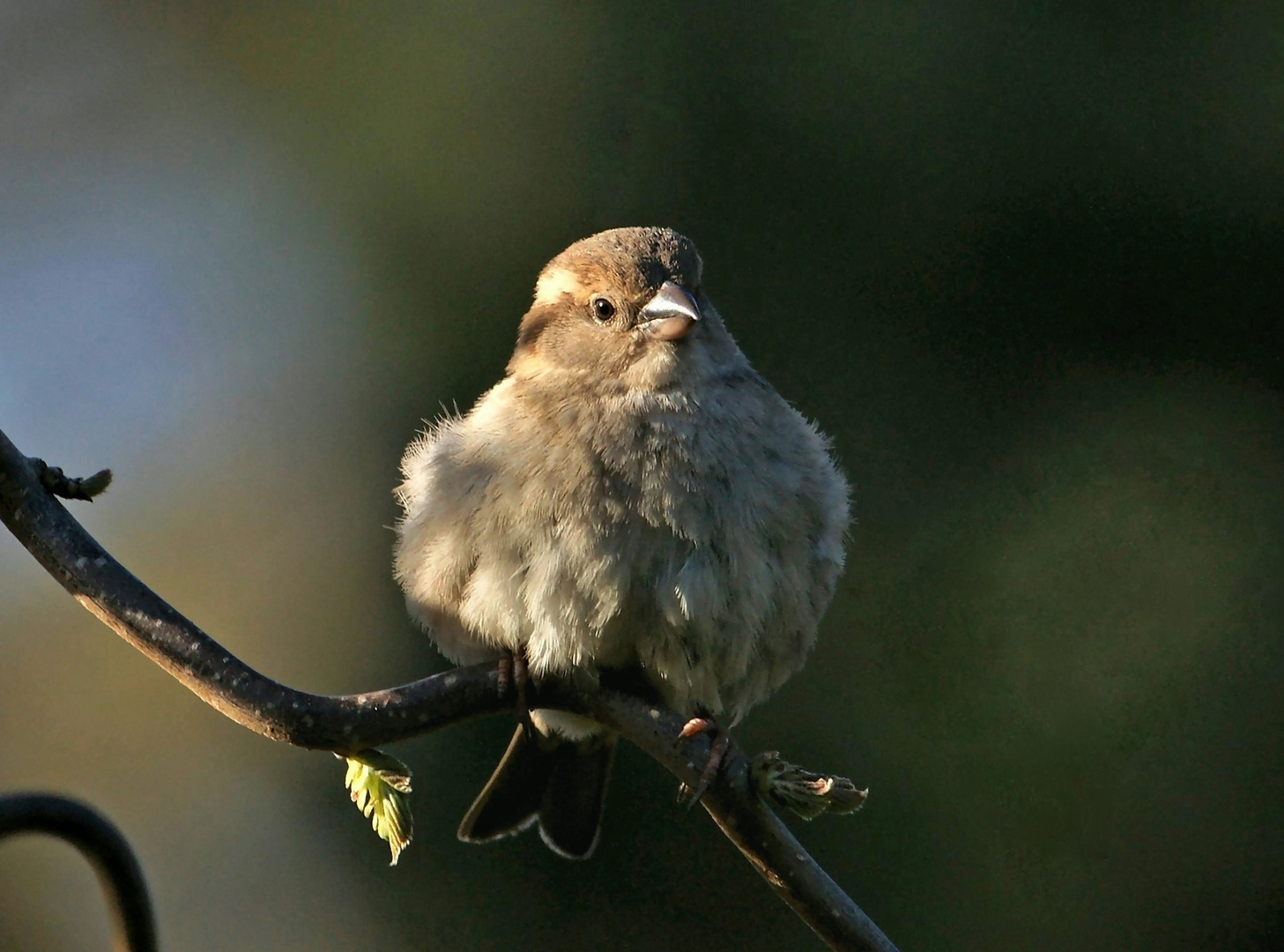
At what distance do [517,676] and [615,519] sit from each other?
1.14ft

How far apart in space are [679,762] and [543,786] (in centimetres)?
103

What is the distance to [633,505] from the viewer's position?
2.44 m

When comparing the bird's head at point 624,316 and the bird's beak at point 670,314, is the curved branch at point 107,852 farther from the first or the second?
the bird's beak at point 670,314

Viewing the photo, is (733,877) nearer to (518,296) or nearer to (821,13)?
(518,296)

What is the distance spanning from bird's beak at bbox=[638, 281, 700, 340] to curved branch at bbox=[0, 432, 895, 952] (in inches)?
43.0

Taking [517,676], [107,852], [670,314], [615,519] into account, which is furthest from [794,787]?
[670,314]

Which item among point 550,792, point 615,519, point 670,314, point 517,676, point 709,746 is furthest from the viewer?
point 550,792

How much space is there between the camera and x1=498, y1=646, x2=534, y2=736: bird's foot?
6.89 ft

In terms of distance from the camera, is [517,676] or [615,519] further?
[615,519]

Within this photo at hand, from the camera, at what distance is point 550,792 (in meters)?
2.91

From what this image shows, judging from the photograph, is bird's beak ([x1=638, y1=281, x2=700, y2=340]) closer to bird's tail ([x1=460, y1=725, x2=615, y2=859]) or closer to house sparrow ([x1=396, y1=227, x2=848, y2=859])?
house sparrow ([x1=396, y1=227, x2=848, y2=859])

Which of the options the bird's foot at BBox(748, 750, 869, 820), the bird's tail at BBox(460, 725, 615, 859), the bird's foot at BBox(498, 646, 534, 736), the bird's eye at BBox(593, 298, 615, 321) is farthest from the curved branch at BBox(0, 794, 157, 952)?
the bird's eye at BBox(593, 298, 615, 321)

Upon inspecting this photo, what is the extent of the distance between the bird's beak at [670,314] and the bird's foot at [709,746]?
887 mm

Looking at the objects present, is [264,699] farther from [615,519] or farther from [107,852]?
[615,519]
